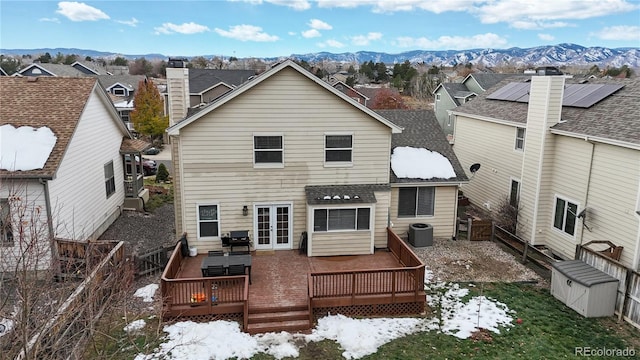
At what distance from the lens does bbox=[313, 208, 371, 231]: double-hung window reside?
14570mm

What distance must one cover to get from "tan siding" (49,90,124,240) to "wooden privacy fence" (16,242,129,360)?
7.70 ft

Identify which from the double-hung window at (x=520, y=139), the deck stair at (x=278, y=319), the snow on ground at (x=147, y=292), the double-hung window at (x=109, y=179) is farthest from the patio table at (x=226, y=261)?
the double-hung window at (x=520, y=139)

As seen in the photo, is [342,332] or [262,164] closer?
[342,332]

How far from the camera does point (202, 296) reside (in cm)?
1132

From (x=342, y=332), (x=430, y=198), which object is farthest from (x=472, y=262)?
(x=342, y=332)

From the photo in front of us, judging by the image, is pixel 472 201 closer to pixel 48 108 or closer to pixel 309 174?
pixel 309 174

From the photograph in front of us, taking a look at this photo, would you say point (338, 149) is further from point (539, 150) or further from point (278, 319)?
point (539, 150)

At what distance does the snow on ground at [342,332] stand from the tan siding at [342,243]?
130 inches

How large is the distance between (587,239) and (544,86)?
18.0ft

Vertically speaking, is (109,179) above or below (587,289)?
above

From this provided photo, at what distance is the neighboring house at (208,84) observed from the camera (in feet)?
143

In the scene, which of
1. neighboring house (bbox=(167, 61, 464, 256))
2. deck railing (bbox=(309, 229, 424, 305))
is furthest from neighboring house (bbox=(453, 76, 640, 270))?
deck railing (bbox=(309, 229, 424, 305))

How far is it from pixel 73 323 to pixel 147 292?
5.40m

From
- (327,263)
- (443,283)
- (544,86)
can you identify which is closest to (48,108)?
(327,263)
